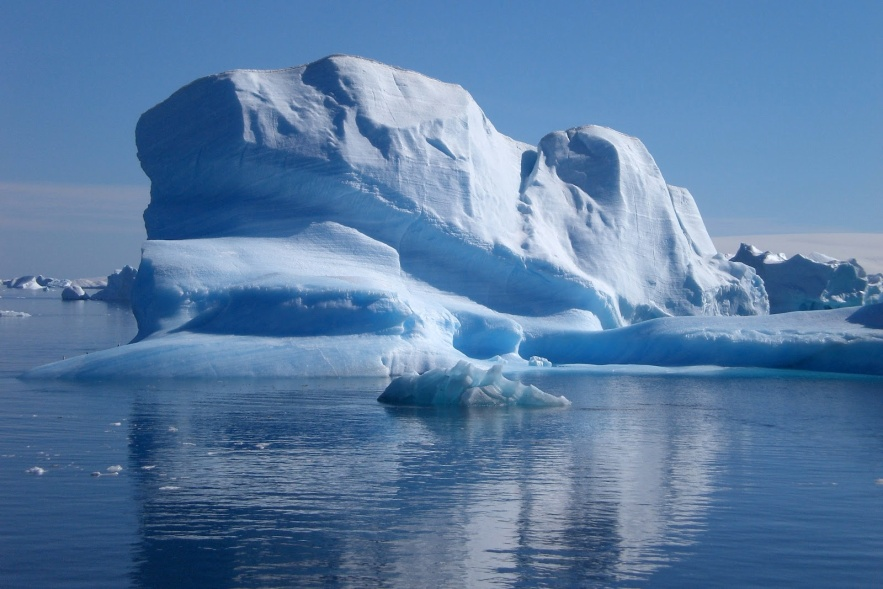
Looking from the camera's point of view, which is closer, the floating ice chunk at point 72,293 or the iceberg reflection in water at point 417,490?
the iceberg reflection in water at point 417,490

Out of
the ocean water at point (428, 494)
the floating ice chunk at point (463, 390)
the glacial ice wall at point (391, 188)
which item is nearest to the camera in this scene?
the ocean water at point (428, 494)

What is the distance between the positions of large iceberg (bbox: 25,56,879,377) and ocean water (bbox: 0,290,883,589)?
137 inches

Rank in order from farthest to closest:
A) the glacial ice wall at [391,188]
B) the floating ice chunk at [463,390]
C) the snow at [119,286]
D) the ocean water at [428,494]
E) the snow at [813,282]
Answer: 1. the snow at [119,286]
2. the snow at [813,282]
3. the glacial ice wall at [391,188]
4. the floating ice chunk at [463,390]
5. the ocean water at [428,494]

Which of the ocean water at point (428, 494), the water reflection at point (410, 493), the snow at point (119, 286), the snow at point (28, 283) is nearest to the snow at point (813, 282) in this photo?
the ocean water at point (428, 494)

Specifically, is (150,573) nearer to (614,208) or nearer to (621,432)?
(621,432)

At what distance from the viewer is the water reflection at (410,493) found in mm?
5922

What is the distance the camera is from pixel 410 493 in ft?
26.2

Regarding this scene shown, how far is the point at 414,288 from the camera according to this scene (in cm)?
2095

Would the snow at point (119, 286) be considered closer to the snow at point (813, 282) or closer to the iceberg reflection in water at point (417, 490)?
the snow at point (813, 282)

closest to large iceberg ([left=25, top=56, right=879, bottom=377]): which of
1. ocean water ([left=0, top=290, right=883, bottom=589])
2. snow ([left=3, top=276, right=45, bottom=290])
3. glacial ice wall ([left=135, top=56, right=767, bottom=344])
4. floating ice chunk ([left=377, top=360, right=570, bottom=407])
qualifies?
A: glacial ice wall ([left=135, top=56, right=767, bottom=344])

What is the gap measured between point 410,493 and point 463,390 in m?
6.32

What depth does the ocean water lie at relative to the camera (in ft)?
19.3

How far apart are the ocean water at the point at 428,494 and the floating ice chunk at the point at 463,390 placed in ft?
1.28

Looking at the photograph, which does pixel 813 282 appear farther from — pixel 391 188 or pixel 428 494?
pixel 428 494
